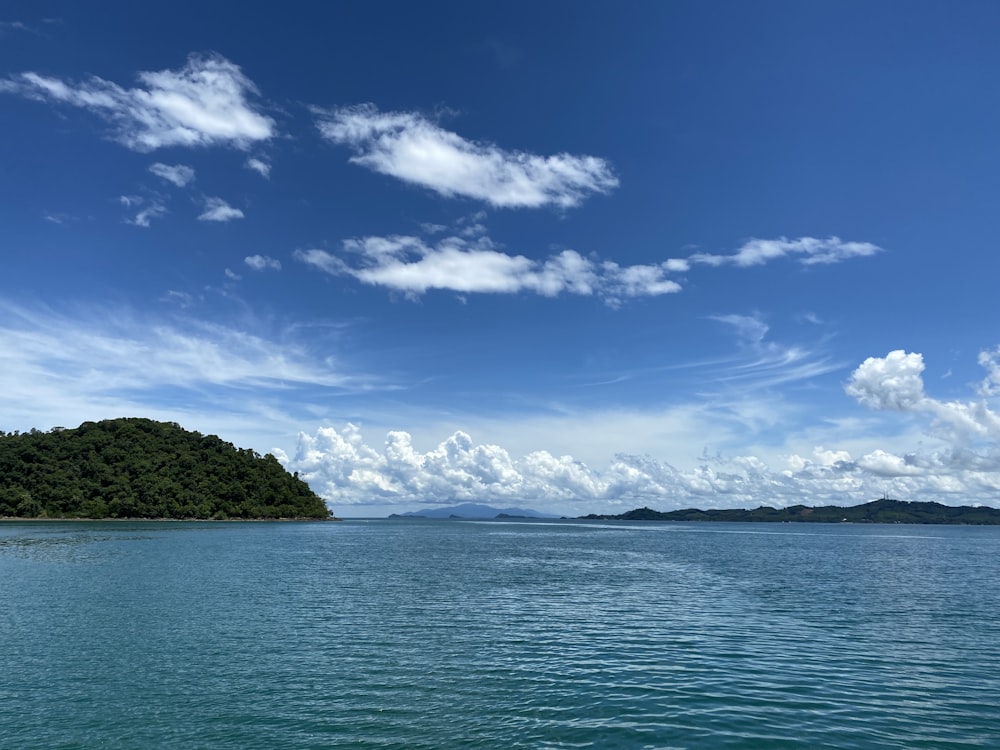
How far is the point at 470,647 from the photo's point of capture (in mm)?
38562

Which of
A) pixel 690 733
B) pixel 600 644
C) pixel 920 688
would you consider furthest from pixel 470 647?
pixel 920 688

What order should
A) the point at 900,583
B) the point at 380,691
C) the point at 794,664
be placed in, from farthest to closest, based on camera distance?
the point at 900,583
the point at 794,664
the point at 380,691

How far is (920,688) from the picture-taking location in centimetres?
3116

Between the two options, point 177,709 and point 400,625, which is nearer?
point 177,709

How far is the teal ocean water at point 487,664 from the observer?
2448cm

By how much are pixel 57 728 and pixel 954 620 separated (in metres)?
63.7

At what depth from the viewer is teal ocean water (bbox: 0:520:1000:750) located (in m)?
24.5

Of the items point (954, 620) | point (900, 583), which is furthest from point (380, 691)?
point (900, 583)

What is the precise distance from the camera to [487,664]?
3431cm

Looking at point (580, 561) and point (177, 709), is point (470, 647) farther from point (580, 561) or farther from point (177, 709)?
point (580, 561)

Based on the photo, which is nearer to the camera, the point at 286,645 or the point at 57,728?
the point at 57,728

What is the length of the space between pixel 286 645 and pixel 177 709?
12.2 meters

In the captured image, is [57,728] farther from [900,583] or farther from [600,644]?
[900,583]

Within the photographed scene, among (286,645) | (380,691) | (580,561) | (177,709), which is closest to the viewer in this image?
(177,709)
